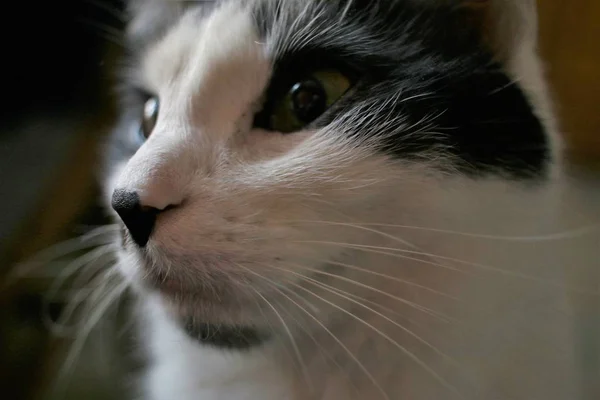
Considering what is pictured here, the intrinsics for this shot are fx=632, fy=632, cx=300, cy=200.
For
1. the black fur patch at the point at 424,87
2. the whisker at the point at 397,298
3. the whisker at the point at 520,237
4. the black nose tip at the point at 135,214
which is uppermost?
the black fur patch at the point at 424,87

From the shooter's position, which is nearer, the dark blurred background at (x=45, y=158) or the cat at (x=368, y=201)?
the cat at (x=368, y=201)

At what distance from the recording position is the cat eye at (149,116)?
723 millimetres

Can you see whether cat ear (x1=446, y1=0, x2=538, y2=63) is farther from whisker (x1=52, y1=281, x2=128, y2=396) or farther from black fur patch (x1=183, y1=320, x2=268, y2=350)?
whisker (x1=52, y1=281, x2=128, y2=396)

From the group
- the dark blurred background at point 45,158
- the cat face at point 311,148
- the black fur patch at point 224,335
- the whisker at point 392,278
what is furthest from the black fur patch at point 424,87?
the dark blurred background at point 45,158

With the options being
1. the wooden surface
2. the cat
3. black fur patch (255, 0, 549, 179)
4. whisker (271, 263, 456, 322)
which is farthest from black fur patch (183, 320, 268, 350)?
the wooden surface

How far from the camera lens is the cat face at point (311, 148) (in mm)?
514

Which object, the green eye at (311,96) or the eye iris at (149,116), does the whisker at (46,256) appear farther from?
the green eye at (311,96)

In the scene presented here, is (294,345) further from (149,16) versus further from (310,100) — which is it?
(149,16)

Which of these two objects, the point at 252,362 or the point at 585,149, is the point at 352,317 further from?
the point at 585,149

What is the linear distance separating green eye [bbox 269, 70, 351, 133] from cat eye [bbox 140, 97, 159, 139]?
0.20 metres

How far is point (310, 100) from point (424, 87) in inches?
4.0

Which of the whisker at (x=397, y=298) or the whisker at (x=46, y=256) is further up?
the whisker at (x=46, y=256)

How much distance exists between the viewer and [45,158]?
0.78 meters

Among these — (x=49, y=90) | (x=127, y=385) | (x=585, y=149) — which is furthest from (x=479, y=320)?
(x=49, y=90)
